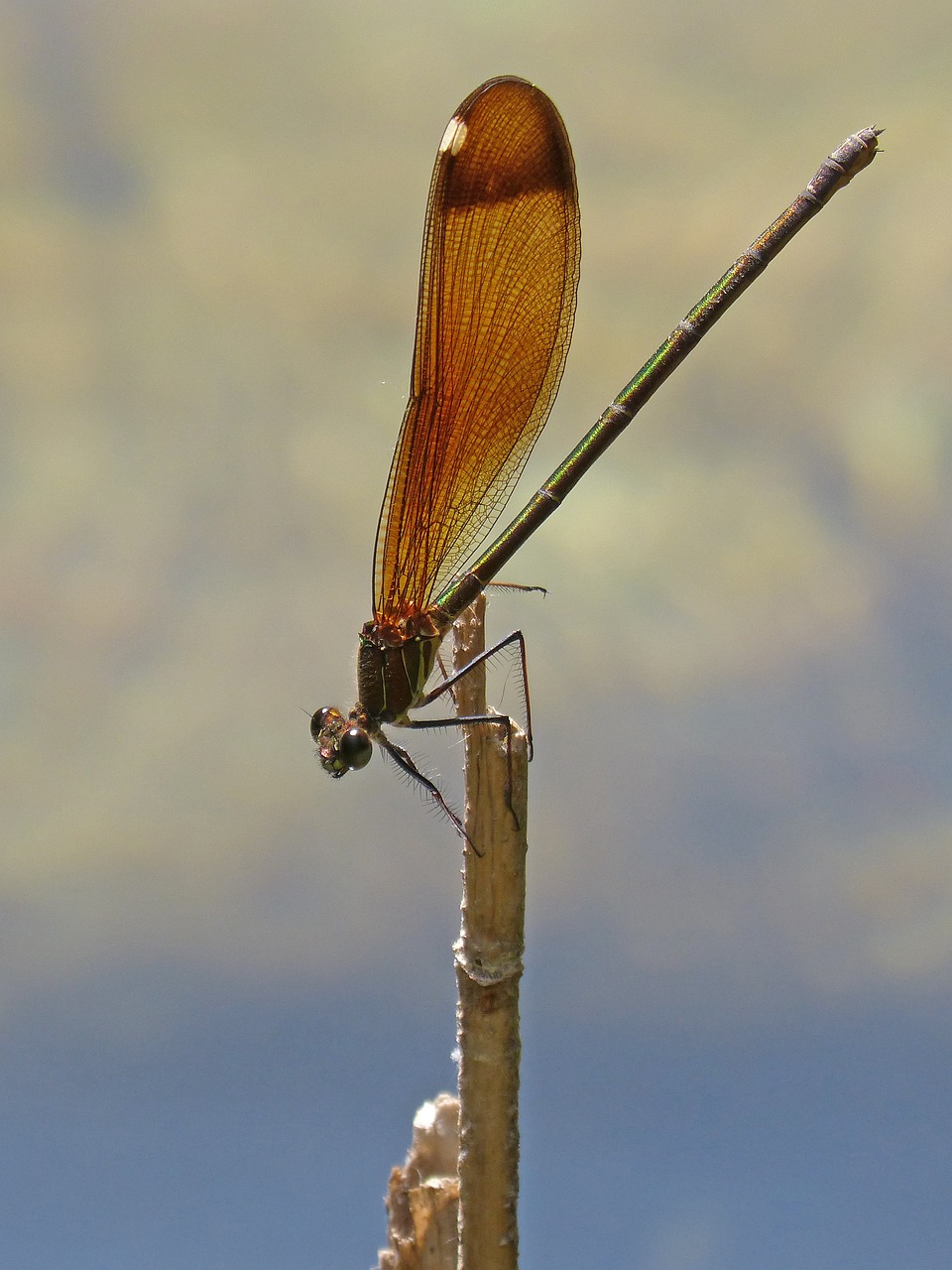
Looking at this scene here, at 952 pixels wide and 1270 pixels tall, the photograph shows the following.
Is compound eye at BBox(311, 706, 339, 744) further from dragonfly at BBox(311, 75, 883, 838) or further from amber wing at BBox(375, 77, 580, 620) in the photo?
amber wing at BBox(375, 77, 580, 620)

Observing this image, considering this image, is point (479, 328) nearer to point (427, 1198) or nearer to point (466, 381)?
point (466, 381)

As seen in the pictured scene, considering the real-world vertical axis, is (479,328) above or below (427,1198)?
above

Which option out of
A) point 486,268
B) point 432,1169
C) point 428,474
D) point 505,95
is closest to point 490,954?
point 432,1169

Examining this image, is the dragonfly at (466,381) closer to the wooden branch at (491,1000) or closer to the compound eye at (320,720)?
the compound eye at (320,720)

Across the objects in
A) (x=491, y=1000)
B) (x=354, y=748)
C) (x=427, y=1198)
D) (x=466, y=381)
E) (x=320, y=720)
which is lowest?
(x=427, y=1198)

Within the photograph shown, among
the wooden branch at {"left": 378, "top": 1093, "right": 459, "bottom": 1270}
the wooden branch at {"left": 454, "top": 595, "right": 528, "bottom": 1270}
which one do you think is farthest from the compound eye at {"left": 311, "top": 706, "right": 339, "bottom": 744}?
the wooden branch at {"left": 378, "top": 1093, "right": 459, "bottom": 1270}

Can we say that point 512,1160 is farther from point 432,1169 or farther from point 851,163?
point 851,163

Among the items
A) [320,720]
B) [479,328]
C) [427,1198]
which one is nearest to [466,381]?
[479,328]
